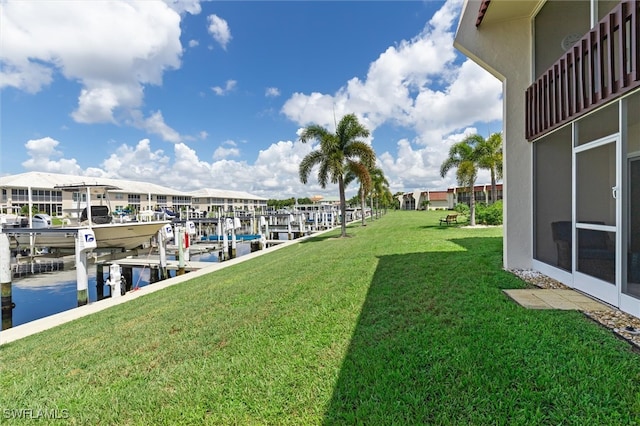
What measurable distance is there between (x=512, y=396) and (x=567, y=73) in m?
5.44

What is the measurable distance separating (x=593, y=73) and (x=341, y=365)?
5475 millimetres

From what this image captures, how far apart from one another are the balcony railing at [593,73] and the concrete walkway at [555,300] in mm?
2815

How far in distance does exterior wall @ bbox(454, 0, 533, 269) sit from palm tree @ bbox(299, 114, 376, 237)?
31.6ft

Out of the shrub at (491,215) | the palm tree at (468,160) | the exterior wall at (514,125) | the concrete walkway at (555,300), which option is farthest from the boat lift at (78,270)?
the shrub at (491,215)

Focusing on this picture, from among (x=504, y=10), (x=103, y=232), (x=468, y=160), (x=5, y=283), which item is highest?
(x=504, y=10)

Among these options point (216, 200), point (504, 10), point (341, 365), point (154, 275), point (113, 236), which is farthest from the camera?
point (216, 200)

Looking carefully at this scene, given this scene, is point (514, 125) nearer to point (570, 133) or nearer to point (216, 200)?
point (570, 133)

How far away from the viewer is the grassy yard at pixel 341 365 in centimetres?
223

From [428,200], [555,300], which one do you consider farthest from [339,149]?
[428,200]

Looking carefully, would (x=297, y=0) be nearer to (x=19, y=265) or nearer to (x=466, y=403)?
(x=466, y=403)

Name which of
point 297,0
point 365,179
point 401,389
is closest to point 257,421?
point 401,389

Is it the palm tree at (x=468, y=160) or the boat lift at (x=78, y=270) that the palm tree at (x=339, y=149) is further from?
the boat lift at (x=78, y=270)

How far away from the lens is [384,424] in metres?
2.10

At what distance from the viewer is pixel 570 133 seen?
5.24 metres
